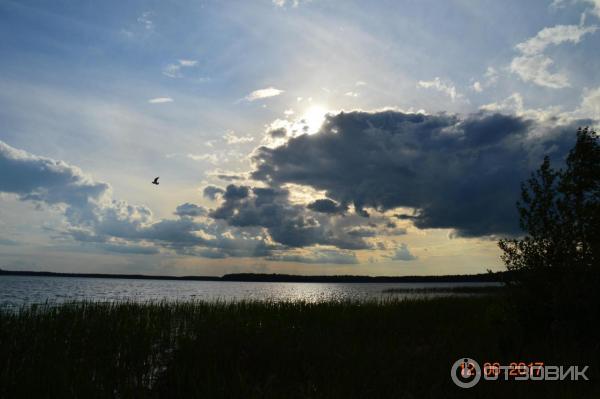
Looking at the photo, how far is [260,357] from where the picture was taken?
11.2 meters

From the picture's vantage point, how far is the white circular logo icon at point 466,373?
8.82 m

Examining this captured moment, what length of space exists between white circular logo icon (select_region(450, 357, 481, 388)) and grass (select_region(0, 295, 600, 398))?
16 cm

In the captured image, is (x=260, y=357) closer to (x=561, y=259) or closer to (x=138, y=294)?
(x=561, y=259)

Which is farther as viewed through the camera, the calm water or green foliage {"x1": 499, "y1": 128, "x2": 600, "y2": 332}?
the calm water

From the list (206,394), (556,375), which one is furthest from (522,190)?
(206,394)

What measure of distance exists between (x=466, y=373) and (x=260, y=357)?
5354mm

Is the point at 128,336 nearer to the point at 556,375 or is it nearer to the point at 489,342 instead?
the point at 489,342

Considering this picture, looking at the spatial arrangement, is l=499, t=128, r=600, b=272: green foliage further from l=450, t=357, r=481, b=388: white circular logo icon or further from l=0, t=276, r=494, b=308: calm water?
l=0, t=276, r=494, b=308: calm water

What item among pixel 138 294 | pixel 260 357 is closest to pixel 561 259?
pixel 260 357

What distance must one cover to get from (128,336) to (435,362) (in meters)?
10.3

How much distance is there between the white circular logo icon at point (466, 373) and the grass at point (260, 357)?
0.52 feet

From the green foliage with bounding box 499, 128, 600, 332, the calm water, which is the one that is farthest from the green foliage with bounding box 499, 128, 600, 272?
the calm water

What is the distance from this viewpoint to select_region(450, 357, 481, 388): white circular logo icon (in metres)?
8.82

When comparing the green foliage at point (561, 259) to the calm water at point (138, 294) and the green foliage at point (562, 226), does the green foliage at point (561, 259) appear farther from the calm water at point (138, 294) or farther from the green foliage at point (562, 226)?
the calm water at point (138, 294)
